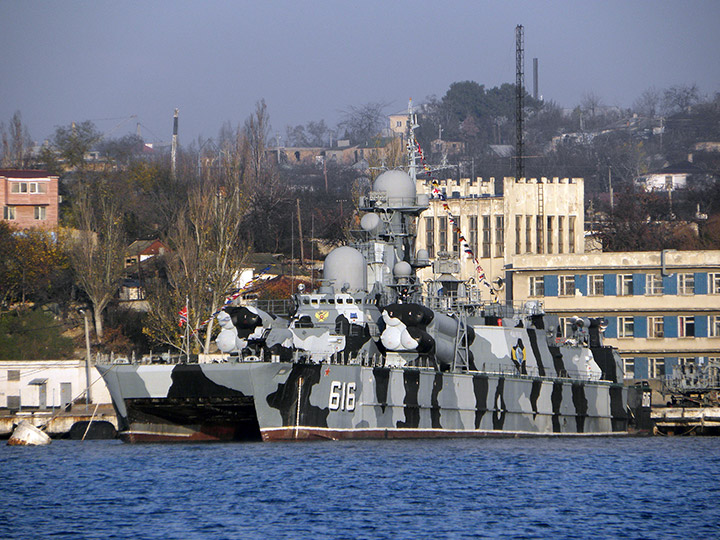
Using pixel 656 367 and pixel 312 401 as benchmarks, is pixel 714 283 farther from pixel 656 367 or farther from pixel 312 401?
pixel 312 401

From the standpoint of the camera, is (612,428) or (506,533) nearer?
(506,533)

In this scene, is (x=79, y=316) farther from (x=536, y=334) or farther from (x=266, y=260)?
(x=536, y=334)

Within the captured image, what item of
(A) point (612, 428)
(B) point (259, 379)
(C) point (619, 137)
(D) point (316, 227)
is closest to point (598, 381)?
(A) point (612, 428)

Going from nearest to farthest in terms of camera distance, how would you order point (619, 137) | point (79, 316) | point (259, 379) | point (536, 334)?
point (259, 379) → point (536, 334) → point (79, 316) → point (619, 137)

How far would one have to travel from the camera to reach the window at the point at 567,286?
6153 centimetres

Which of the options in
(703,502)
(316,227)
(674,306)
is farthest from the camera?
(316,227)

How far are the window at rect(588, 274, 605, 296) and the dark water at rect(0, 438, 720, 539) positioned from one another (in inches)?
833

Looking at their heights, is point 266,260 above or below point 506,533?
above

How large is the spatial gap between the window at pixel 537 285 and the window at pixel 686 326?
672 centimetres

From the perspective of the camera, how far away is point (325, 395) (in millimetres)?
38000

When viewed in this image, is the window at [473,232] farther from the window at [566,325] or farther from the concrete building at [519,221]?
the window at [566,325]

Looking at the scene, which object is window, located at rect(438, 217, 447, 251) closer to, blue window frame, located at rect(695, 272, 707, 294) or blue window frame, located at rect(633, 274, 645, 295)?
blue window frame, located at rect(633, 274, 645, 295)

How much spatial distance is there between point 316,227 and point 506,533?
206 ft

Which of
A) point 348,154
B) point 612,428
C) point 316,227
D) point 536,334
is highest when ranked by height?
point 348,154
